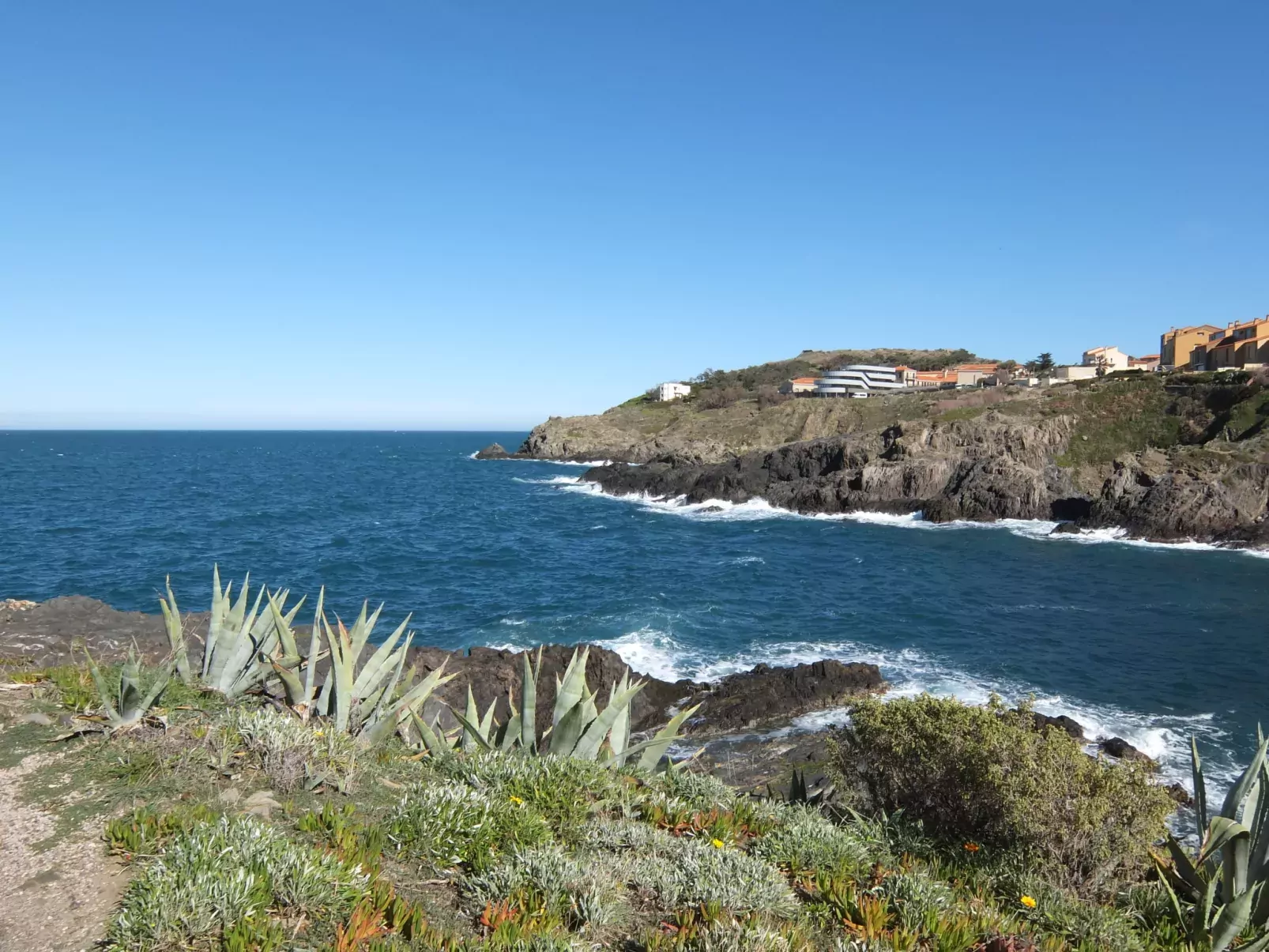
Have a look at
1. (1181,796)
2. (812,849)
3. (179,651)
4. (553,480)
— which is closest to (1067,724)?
(1181,796)

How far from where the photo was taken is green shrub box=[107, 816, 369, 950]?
3.83 m

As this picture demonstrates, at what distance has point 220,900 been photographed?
393 centimetres

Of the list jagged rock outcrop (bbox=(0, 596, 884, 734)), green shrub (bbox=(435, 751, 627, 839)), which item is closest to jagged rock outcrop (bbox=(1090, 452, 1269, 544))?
jagged rock outcrop (bbox=(0, 596, 884, 734))

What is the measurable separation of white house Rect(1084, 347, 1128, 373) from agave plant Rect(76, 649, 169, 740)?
384ft

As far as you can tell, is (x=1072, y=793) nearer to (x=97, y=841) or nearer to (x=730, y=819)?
(x=730, y=819)

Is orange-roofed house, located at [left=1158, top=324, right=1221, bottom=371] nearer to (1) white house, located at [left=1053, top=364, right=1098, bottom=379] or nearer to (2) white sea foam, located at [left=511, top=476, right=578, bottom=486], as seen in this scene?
(1) white house, located at [left=1053, top=364, right=1098, bottom=379]

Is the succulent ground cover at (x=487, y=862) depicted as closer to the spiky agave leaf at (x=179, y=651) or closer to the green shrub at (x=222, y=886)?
the green shrub at (x=222, y=886)

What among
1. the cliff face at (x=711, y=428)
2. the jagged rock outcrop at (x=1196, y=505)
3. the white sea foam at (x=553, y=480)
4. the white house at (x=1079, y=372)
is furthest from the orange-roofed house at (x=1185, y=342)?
the white sea foam at (x=553, y=480)

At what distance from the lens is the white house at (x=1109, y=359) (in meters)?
104

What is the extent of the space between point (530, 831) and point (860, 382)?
124 metres

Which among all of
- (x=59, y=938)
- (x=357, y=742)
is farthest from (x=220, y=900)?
(x=357, y=742)

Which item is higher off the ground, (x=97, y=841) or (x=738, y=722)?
(x=97, y=841)

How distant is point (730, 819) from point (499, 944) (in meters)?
2.92

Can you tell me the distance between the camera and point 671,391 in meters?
140
